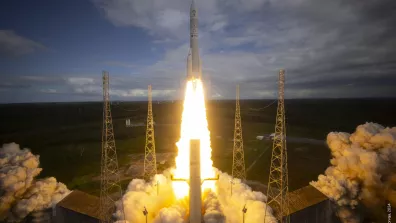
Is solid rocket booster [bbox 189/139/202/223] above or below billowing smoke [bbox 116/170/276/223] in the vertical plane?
above

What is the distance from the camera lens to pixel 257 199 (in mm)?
30484

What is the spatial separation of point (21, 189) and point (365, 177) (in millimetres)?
41418

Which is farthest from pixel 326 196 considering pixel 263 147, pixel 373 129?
pixel 263 147

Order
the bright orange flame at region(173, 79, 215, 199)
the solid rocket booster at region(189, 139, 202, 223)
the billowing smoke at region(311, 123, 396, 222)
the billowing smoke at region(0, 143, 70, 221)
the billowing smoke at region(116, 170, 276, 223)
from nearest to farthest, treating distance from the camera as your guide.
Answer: the solid rocket booster at region(189, 139, 202, 223)
the billowing smoke at region(116, 170, 276, 223)
the bright orange flame at region(173, 79, 215, 199)
the billowing smoke at region(0, 143, 70, 221)
the billowing smoke at region(311, 123, 396, 222)

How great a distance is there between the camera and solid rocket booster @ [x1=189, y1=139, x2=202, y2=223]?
24.6 meters

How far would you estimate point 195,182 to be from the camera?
24812mm

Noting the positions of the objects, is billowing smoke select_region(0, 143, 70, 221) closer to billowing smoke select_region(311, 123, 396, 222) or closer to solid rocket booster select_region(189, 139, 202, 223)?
solid rocket booster select_region(189, 139, 202, 223)

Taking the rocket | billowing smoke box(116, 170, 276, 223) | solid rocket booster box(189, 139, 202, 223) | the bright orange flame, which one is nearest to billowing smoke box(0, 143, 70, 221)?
billowing smoke box(116, 170, 276, 223)

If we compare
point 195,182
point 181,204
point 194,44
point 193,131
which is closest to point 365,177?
point 195,182

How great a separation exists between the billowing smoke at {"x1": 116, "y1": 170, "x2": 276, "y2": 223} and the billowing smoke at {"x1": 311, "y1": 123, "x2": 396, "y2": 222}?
32.2 feet

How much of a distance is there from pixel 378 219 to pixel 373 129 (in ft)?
37.7

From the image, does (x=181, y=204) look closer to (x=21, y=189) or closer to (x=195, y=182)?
(x=195, y=182)

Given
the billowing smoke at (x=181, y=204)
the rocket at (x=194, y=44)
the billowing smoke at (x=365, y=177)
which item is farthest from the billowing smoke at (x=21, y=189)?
the billowing smoke at (x=365, y=177)

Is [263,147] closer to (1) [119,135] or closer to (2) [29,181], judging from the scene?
(1) [119,135]
